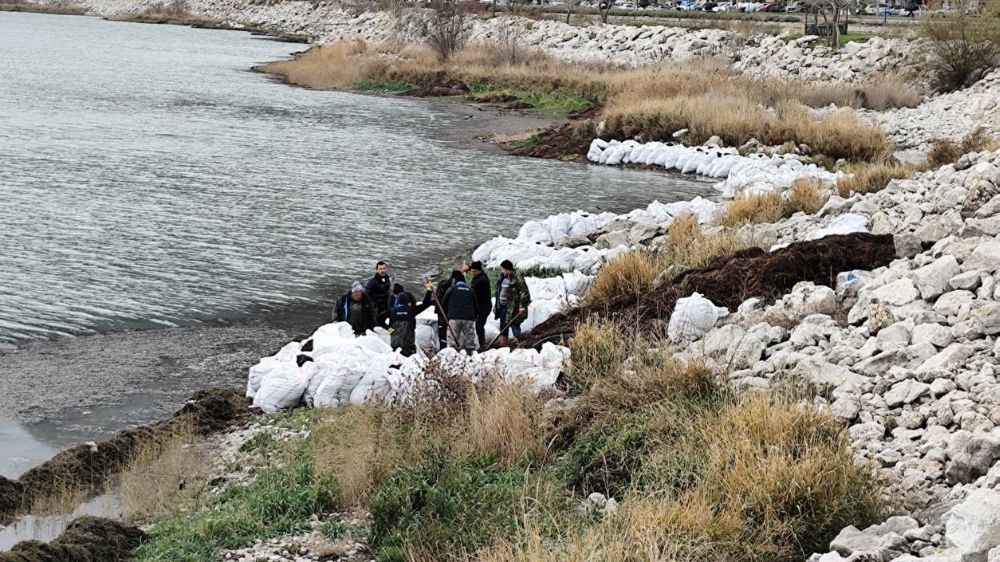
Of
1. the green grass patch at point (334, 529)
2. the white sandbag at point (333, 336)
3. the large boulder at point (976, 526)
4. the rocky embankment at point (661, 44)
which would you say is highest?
the rocky embankment at point (661, 44)

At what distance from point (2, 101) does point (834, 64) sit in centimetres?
3221

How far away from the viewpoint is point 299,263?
63.1 ft

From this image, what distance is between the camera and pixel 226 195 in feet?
83.8

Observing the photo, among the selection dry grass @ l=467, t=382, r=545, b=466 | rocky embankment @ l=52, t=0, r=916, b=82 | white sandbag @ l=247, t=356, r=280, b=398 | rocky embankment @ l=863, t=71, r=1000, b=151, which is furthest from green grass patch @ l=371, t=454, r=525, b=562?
rocky embankment @ l=52, t=0, r=916, b=82

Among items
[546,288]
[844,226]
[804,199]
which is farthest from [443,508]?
[804,199]

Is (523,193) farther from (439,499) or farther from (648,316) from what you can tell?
(439,499)

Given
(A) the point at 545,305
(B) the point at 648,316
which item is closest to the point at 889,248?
(B) the point at 648,316

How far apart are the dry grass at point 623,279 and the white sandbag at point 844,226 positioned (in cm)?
216

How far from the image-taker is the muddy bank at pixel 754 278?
12.4 meters

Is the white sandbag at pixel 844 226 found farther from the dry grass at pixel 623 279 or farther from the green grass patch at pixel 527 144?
the green grass patch at pixel 527 144

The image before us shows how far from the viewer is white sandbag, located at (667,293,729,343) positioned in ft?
38.2

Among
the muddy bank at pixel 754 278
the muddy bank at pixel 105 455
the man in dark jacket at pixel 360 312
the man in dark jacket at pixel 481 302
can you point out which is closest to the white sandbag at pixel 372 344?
the man in dark jacket at pixel 360 312

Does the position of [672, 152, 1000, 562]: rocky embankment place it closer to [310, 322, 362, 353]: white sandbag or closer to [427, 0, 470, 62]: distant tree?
[310, 322, 362, 353]: white sandbag

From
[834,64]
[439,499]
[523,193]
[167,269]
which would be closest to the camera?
[439,499]
